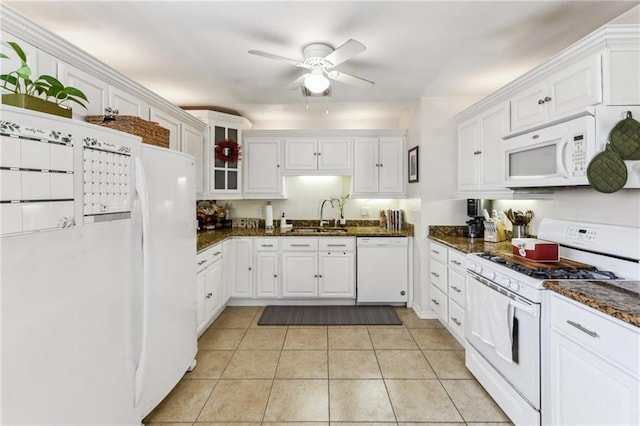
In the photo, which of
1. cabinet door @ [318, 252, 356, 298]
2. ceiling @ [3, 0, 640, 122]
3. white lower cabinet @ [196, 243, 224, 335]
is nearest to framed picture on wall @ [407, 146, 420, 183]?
ceiling @ [3, 0, 640, 122]

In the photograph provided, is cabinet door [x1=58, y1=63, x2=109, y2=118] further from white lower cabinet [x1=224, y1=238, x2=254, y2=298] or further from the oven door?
the oven door

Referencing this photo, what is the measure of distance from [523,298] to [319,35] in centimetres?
213

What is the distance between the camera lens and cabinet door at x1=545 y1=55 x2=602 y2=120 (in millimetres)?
1635

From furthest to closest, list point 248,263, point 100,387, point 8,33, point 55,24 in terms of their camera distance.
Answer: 1. point 248,263
2. point 55,24
3. point 8,33
4. point 100,387

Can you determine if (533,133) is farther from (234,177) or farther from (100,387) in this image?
(234,177)

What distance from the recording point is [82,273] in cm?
126

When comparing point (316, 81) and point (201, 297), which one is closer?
point (316, 81)

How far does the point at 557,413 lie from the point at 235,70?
3246 mm

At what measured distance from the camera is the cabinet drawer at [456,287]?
263cm

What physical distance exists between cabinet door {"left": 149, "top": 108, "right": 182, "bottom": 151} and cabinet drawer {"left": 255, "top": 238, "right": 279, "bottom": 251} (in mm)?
1428

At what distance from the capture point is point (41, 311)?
3.60ft

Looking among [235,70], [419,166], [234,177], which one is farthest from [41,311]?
[419,166]

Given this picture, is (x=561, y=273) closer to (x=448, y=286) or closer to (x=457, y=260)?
(x=457, y=260)

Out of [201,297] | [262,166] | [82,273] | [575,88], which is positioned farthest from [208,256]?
[575,88]
